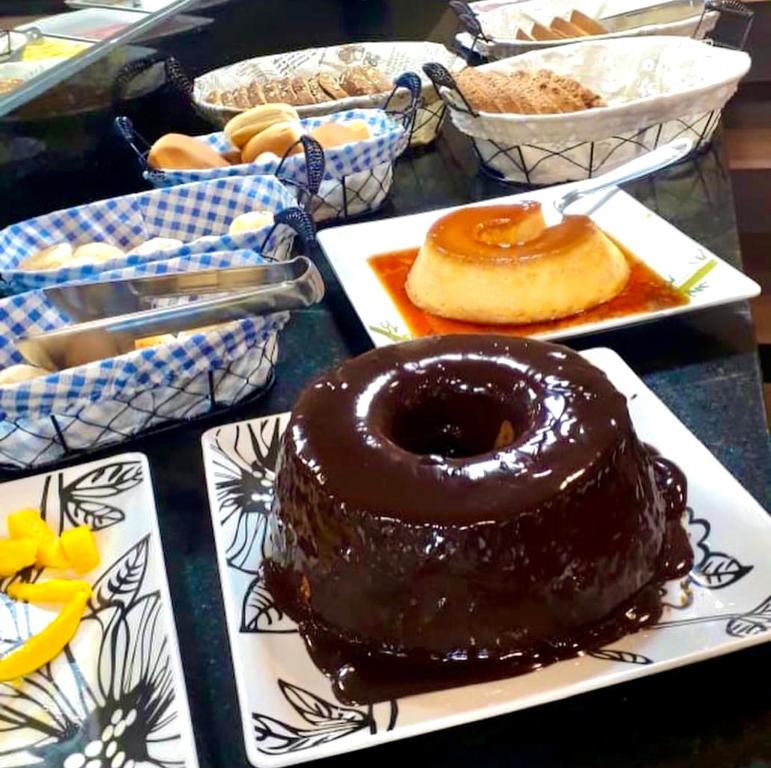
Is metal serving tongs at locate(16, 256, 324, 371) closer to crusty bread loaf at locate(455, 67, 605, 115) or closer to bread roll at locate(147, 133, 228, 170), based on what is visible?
bread roll at locate(147, 133, 228, 170)

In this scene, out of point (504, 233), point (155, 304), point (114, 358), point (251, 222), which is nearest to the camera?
point (114, 358)

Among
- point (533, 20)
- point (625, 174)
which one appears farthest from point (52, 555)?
point (533, 20)

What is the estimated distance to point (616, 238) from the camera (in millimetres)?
1336

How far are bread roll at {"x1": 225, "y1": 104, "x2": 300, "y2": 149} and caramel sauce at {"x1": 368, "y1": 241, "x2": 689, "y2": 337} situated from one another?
0.37 metres

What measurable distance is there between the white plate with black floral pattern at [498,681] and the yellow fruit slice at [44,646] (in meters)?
0.13

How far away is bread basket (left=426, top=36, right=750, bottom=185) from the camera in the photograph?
149cm

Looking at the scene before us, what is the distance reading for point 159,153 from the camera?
143 cm

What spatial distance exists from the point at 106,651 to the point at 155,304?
397 millimetres

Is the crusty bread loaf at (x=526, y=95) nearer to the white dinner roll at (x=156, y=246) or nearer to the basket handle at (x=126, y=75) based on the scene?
the basket handle at (x=126, y=75)

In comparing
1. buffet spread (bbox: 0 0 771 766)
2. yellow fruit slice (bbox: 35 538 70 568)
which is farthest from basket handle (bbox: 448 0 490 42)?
yellow fruit slice (bbox: 35 538 70 568)

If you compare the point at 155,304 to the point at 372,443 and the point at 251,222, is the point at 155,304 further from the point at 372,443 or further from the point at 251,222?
the point at 372,443

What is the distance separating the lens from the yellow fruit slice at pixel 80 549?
889mm

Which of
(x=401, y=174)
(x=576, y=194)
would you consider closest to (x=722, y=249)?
(x=576, y=194)

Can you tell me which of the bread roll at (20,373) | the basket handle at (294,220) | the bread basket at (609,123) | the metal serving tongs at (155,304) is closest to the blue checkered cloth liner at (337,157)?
the bread basket at (609,123)
